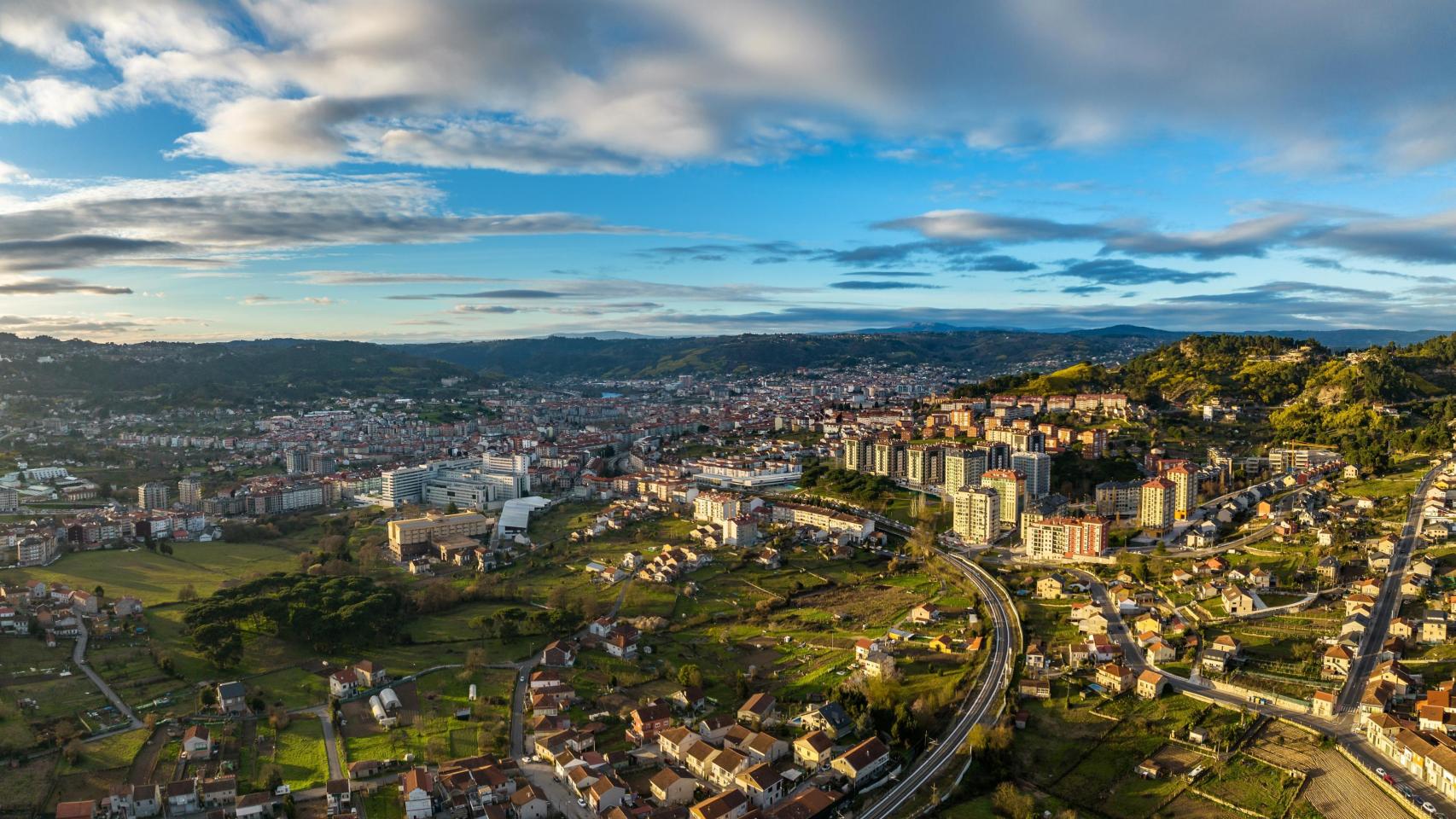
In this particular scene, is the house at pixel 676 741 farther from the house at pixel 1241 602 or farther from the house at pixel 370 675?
the house at pixel 1241 602

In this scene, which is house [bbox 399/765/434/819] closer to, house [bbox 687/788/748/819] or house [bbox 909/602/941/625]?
house [bbox 687/788/748/819]

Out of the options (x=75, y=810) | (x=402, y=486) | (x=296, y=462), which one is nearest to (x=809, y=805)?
(x=75, y=810)

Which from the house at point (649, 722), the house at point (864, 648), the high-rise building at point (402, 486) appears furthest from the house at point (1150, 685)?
the high-rise building at point (402, 486)

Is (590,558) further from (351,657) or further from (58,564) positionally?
(58,564)

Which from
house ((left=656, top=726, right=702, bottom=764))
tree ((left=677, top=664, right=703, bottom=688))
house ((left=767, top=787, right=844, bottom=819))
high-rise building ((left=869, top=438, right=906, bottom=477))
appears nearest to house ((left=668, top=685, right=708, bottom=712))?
tree ((left=677, top=664, right=703, bottom=688))

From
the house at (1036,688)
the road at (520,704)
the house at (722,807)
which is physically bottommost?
the road at (520,704)

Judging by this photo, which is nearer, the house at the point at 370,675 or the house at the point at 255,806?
the house at the point at 255,806

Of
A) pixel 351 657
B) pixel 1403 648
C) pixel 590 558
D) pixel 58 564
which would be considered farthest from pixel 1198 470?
pixel 58 564

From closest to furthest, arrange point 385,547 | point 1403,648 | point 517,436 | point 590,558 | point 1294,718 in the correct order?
1. point 1294,718
2. point 1403,648
3. point 590,558
4. point 385,547
5. point 517,436
